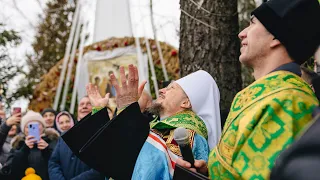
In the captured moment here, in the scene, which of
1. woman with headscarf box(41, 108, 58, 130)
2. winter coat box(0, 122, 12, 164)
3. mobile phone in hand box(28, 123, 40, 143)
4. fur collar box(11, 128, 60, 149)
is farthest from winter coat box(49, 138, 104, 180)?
woman with headscarf box(41, 108, 58, 130)

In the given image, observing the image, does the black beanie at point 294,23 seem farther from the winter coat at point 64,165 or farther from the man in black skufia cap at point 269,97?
the winter coat at point 64,165

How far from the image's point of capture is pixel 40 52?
27234 mm

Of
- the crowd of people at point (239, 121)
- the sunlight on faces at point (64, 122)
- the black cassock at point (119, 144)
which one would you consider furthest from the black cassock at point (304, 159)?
the sunlight on faces at point (64, 122)

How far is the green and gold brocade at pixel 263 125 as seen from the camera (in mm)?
2049

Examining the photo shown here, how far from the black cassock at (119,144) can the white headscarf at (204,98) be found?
574 millimetres

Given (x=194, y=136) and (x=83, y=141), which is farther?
(x=83, y=141)

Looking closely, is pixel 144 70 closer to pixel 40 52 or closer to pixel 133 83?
pixel 133 83

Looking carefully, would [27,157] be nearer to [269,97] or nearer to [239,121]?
[239,121]

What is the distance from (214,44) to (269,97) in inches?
117

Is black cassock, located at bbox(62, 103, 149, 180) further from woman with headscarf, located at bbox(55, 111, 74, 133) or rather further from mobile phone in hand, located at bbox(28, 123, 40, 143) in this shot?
woman with headscarf, located at bbox(55, 111, 74, 133)

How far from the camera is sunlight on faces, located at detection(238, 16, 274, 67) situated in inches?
94.6

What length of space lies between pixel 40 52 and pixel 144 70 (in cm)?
1622

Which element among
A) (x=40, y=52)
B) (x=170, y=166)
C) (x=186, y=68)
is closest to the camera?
(x=170, y=166)

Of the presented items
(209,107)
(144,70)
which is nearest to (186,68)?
(209,107)
